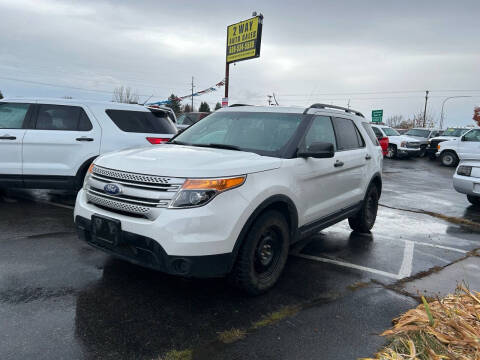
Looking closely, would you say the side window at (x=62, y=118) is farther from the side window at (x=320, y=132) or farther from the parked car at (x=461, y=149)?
the parked car at (x=461, y=149)

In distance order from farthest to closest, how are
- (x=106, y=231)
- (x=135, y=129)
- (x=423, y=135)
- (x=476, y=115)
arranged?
1. (x=476, y=115)
2. (x=423, y=135)
3. (x=135, y=129)
4. (x=106, y=231)

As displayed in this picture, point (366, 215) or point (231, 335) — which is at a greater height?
point (366, 215)

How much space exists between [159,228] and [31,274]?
67.7 inches

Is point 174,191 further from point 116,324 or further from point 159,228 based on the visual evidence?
point 116,324

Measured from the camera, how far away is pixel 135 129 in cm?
674

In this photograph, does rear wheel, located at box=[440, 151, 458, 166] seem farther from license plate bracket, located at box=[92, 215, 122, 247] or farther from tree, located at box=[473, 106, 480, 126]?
tree, located at box=[473, 106, 480, 126]

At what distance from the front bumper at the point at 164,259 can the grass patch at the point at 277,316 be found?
0.50m

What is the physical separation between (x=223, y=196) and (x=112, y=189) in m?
0.99

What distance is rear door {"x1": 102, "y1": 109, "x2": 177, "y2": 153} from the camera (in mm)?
6531

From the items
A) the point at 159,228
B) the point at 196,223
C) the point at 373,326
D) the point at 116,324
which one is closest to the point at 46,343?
the point at 116,324

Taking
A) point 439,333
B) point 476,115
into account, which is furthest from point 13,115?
point 476,115

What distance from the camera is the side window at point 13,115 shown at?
6453mm

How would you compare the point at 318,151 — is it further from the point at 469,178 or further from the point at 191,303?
the point at 469,178

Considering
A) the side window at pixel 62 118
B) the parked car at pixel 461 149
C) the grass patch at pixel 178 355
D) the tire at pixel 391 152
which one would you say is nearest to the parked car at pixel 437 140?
the tire at pixel 391 152
